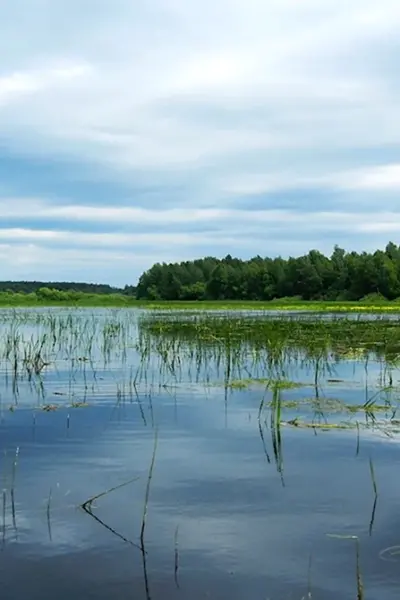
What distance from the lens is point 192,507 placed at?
6180mm

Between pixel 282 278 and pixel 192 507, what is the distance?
100792 mm

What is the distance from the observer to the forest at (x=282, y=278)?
295 feet

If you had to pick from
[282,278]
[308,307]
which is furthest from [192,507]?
[282,278]

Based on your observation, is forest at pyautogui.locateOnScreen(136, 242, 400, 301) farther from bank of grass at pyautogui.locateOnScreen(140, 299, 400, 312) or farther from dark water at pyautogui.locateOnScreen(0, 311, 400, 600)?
dark water at pyautogui.locateOnScreen(0, 311, 400, 600)

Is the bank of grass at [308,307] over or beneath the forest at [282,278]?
beneath

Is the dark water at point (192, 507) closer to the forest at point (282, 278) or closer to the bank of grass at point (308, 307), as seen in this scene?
the bank of grass at point (308, 307)

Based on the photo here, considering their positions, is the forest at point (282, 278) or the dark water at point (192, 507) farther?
the forest at point (282, 278)

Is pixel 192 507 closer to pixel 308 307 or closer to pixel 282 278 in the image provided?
pixel 308 307

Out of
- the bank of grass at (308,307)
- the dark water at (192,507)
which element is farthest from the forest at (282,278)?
the dark water at (192,507)

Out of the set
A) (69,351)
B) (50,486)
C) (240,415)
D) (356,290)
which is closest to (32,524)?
(50,486)

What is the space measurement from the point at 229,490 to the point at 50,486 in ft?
5.26

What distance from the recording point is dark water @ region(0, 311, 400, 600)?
478 centimetres

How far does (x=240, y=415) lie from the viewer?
10594mm

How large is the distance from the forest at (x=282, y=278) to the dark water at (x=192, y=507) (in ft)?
255
